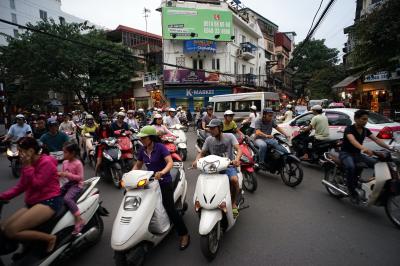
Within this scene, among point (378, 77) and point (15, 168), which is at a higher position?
point (378, 77)

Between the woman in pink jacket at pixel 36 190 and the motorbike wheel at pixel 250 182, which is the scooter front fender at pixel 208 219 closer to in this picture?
the woman in pink jacket at pixel 36 190

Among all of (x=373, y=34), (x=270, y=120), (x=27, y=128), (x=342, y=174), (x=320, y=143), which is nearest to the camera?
(x=342, y=174)

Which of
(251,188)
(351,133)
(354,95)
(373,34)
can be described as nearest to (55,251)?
(251,188)

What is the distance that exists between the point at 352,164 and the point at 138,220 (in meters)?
3.55

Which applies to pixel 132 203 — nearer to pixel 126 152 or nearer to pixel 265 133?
pixel 126 152

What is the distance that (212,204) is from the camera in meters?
3.11

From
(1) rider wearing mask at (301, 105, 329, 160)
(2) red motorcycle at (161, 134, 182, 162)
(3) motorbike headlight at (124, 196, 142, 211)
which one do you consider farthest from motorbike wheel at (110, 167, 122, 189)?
(1) rider wearing mask at (301, 105, 329, 160)

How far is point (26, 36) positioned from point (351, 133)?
1027 inches

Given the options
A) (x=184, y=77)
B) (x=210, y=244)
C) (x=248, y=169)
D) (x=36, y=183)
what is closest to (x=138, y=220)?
(x=210, y=244)

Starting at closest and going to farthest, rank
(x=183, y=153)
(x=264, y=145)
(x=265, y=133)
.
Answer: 1. (x=264, y=145)
2. (x=265, y=133)
3. (x=183, y=153)

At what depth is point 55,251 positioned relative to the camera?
2.77m

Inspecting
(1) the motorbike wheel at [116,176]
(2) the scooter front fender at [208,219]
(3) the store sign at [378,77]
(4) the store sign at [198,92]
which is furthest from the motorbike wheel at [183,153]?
(4) the store sign at [198,92]

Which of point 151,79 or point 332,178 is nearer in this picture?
point 332,178

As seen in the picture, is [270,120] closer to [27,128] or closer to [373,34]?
[373,34]
